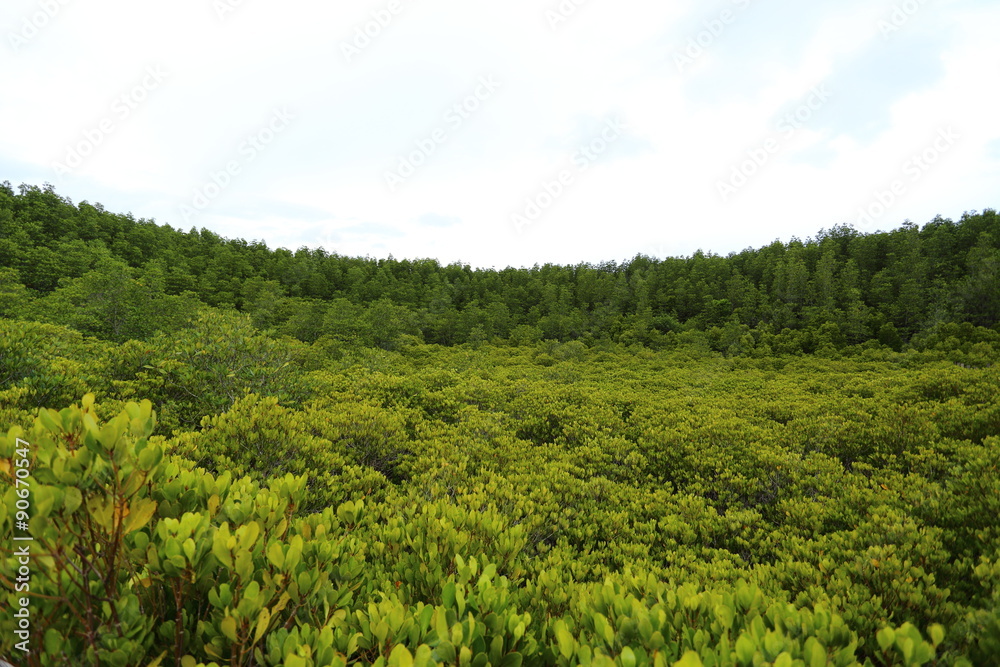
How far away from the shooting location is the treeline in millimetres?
40688

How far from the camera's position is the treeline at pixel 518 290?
40688mm

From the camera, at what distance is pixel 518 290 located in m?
82.1

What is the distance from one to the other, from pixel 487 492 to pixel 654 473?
14.0 ft

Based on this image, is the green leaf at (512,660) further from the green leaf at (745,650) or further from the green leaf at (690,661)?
the green leaf at (745,650)

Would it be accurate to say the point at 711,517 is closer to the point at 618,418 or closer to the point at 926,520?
the point at 926,520

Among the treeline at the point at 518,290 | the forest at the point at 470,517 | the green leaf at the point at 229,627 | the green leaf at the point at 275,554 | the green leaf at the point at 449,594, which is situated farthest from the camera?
the treeline at the point at 518,290

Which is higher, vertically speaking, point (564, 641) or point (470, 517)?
point (470, 517)

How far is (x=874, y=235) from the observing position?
69.6 metres

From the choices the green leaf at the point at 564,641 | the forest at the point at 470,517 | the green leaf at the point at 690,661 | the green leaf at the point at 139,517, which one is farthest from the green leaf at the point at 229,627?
the green leaf at the point at 690,661

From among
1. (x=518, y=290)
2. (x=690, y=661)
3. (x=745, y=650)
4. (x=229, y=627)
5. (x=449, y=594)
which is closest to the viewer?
(x=690, y=661)

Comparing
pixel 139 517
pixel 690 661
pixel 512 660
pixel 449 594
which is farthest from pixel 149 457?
pixel 690 661

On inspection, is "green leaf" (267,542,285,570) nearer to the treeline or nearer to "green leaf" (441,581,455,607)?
"green leaf" (441,581,455,607)

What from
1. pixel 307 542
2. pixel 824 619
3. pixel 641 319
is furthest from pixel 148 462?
pixel 641 319

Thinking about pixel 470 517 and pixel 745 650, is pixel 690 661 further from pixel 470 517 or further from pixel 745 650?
pixel 470 517
